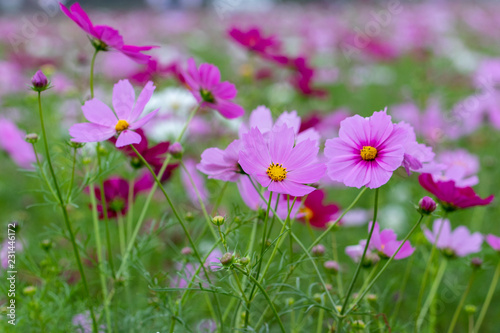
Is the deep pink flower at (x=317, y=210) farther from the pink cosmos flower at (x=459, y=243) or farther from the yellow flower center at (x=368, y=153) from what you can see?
the yellow flower center at (x=368, y=153)

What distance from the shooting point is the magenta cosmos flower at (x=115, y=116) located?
21.6 inches

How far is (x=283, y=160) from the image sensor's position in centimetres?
53

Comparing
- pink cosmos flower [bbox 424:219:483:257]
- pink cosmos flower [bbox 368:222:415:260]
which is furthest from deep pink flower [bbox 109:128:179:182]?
pink cosmos flower [bbox 424:219:483:257]

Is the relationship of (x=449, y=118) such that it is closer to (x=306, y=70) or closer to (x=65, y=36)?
(x=306, y=70)

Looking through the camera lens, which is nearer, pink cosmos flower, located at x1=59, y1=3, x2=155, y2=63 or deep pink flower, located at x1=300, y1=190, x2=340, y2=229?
pink cosmos flower, located at x1=59, y1=3, x2=155, y2=63

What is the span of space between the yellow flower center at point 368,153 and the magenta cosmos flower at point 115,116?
244mm

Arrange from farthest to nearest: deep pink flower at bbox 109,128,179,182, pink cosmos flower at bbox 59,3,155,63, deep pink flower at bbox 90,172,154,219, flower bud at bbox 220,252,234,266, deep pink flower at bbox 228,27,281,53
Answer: deep pink flower at bbox 228,27,281,53
deep pink flower at bbox 90,172,154,219
deep pink flower at bbox 109,128,179,182
pink cosmos flower at bbox 59,3,155,63
flower bud at bbox 220,252,234,266

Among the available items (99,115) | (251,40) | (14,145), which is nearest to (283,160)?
(99,115)

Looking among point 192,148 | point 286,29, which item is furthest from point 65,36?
point 192,148

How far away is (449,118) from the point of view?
5.26 ft

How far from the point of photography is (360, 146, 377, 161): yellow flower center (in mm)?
517

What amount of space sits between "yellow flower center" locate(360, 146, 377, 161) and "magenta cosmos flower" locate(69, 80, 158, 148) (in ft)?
0.80

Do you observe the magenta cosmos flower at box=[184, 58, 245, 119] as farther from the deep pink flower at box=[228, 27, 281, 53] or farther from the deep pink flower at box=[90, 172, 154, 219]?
the deep pink flower at box=[228, 27, 281, 53]

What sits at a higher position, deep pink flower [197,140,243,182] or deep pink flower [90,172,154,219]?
deep pink flower [90,172,154,219]
